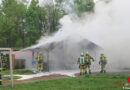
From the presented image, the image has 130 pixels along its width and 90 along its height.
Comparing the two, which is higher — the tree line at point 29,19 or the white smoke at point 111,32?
the tree line at point 29,19

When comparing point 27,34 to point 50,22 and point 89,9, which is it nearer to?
point 50,22

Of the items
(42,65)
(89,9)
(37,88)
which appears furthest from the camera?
(89,9)

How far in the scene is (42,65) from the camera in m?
16.5

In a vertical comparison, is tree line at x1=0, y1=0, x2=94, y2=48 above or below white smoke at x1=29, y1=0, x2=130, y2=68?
above

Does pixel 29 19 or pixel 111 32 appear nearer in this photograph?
pixel 111 32

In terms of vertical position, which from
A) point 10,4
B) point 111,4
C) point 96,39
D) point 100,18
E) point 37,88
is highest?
point 10,4

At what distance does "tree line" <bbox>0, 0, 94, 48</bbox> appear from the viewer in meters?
40.2

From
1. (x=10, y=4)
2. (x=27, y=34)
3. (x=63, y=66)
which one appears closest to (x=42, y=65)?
(x=63, y=66)

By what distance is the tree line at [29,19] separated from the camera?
132 ft

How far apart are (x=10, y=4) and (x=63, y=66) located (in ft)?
105

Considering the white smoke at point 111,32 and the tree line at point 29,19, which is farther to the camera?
the tree line at point 29,19

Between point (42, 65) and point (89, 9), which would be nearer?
point (42, 65)

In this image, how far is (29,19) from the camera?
1617 inches

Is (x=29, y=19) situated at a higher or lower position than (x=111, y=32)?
higher
